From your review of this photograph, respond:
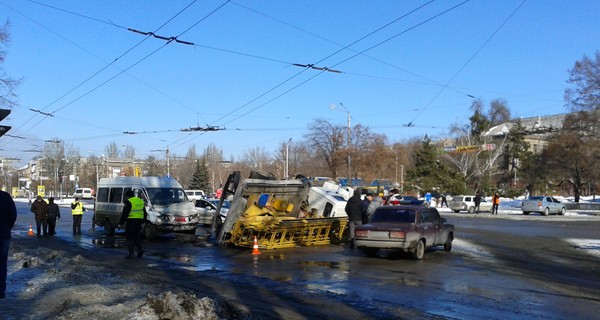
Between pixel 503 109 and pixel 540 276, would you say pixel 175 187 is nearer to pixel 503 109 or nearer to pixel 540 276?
pixel 540 276

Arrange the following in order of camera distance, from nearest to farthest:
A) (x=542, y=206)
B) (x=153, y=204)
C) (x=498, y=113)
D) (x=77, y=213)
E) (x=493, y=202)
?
1. (x=153, y=204)
2. (x=77, y=213)
3. (x=542, y=206)
4. (x=493, y=202)
5. (x=498, y=113)

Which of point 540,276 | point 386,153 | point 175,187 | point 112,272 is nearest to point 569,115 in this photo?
point 386,153

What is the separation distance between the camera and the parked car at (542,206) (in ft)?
149

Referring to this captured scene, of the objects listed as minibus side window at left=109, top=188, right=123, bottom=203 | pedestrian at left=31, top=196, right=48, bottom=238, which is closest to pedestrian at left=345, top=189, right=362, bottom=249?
minibus side window at left=109, top=188, right=123, bottom=203

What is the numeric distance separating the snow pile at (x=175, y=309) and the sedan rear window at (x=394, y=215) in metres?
9.25

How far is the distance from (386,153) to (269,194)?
42365mm

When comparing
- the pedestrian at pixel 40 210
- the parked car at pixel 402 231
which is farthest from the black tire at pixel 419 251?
the pedestrian at pixel 40 210

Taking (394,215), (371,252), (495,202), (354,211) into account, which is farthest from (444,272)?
(495,202)

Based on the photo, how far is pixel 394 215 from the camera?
16062mm

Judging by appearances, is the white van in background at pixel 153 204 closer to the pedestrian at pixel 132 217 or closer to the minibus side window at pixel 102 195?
the minibus side window at pixel 102 195

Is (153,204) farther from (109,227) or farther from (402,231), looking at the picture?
(402,231)

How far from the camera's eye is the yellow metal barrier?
17578 mm

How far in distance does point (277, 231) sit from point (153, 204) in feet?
20.9

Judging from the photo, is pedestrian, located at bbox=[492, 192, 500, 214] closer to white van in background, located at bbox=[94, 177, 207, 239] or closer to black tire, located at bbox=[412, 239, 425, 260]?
white van in background, located at bbox=[94, 177, 207, 239]
